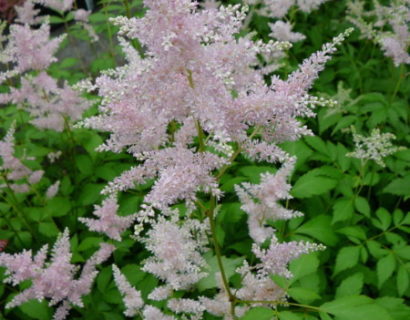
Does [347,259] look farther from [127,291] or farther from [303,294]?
[127,291]

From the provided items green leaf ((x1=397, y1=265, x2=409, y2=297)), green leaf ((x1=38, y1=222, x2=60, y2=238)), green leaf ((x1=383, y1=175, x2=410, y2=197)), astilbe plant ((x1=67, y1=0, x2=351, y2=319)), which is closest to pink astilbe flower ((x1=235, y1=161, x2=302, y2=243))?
astilbe plant ((x1=67, y1=0, x2=351, y2=319))

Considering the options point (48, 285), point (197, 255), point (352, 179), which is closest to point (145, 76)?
point (197, 255)

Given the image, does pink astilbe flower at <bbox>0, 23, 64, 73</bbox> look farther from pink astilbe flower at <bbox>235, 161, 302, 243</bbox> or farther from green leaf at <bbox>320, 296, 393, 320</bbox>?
green leaf at <bbox>320, 296, 393, 320</bbox>

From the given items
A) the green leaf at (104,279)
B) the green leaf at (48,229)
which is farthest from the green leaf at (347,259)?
the green leaf at (48,229)

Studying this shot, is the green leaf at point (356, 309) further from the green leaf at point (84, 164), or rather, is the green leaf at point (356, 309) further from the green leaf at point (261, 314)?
the green leaf at point (84, 164)

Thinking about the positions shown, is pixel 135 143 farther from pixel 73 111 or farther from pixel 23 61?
pixel 23 61

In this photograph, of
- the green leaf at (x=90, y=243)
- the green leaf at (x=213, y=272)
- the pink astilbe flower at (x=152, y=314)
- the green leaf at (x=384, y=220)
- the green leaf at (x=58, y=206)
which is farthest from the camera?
the green leaf at (x=58, y=206)
